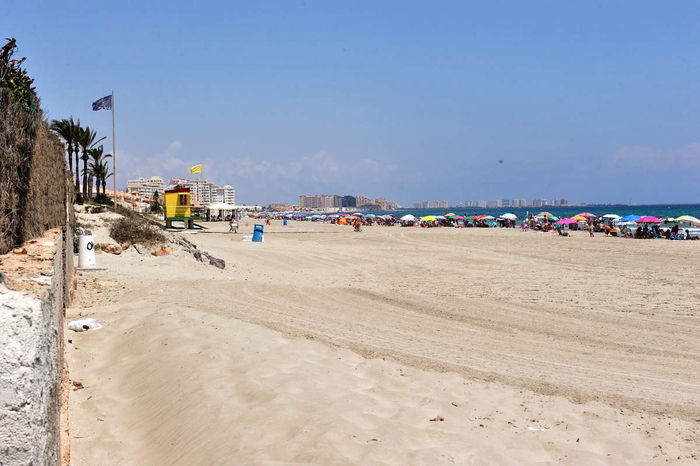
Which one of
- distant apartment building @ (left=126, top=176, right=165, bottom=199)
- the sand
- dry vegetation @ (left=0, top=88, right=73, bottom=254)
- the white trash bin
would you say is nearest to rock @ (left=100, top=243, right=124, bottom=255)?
the sand

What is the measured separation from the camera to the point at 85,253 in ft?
37.1

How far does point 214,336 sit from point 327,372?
172cm

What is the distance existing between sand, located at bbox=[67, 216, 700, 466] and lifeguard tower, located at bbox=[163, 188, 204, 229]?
22103mm

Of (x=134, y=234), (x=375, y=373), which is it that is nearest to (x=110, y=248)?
(x=134, y=234)

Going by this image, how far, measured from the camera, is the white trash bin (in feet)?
36.7

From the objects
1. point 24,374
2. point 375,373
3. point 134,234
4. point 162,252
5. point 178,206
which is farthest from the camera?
point 178,206

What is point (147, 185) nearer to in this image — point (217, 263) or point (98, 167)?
point (98, 167)

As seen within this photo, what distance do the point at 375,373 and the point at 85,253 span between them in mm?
8214

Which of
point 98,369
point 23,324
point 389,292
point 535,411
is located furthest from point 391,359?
point 389,292

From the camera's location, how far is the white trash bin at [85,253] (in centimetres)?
1120

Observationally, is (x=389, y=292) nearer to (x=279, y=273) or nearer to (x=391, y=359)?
(x=279, y=273)

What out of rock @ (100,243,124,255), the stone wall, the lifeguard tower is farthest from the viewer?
the lifeguard tower

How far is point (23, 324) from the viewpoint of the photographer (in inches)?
89.7

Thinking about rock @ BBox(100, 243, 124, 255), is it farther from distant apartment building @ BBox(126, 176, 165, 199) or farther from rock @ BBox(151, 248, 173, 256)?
distant apartment building @ BBox(126, 176, 165, 199)
